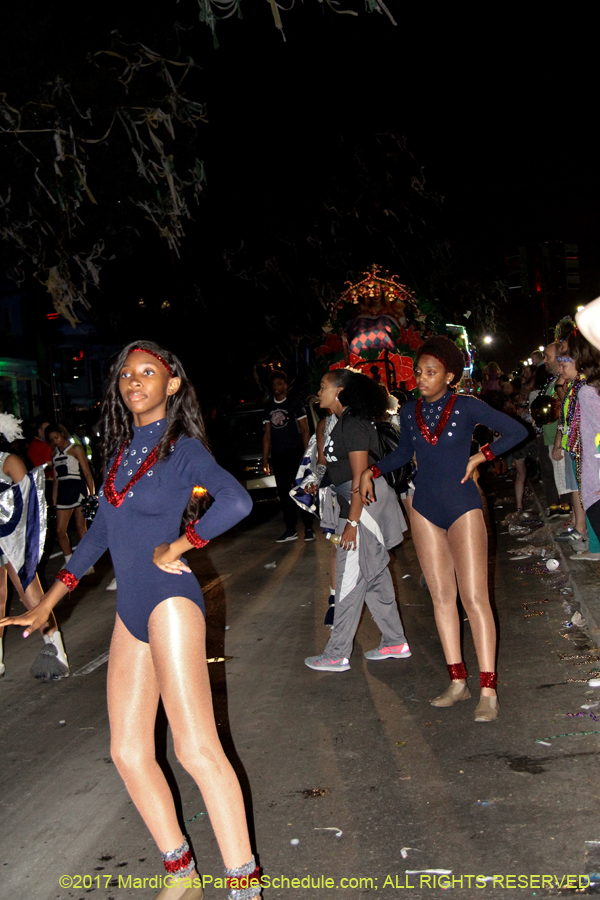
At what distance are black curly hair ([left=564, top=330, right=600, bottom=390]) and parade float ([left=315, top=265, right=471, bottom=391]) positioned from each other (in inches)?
372

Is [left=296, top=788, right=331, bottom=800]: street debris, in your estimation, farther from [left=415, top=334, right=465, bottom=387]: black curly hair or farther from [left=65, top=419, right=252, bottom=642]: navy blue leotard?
[left=415, top=334, right=465, bottom=387]: black curly hair

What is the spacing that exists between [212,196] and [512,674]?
681 inches

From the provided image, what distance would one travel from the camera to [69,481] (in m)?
10.8

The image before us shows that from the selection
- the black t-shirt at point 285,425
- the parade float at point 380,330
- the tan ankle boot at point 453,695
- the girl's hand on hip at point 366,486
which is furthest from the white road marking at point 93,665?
the parade float at point 380,330

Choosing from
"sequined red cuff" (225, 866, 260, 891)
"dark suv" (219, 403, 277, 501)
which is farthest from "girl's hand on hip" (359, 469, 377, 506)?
"dark suv" (219, 403, 277, 501)

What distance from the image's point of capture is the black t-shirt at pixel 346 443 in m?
5.77

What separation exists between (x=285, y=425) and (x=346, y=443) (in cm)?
677

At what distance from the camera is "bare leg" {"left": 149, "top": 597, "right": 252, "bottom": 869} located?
2.78 metres

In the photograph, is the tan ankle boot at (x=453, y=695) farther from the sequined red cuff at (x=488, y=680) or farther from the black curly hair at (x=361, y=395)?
the black curly hair at (x=361, y=395)

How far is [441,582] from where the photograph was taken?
499cm

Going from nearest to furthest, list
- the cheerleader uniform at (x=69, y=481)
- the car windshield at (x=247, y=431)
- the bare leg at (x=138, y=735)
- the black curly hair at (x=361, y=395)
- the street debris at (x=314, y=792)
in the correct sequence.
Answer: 1. the bare leg at (x=138, y=735)
2. the street debris at (x=314, y=792)
3. the black curly hair at (x=361, y=395)
4. the cheerleader uniform at (x=69, y=481)
5. the car windshield at (x=247, y=431)

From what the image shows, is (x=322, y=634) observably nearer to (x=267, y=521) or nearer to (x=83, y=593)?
(x=83, y=593)

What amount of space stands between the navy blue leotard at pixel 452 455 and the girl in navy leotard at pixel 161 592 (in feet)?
6.53

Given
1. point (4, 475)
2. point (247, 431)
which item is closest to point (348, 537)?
point (4, 475)
